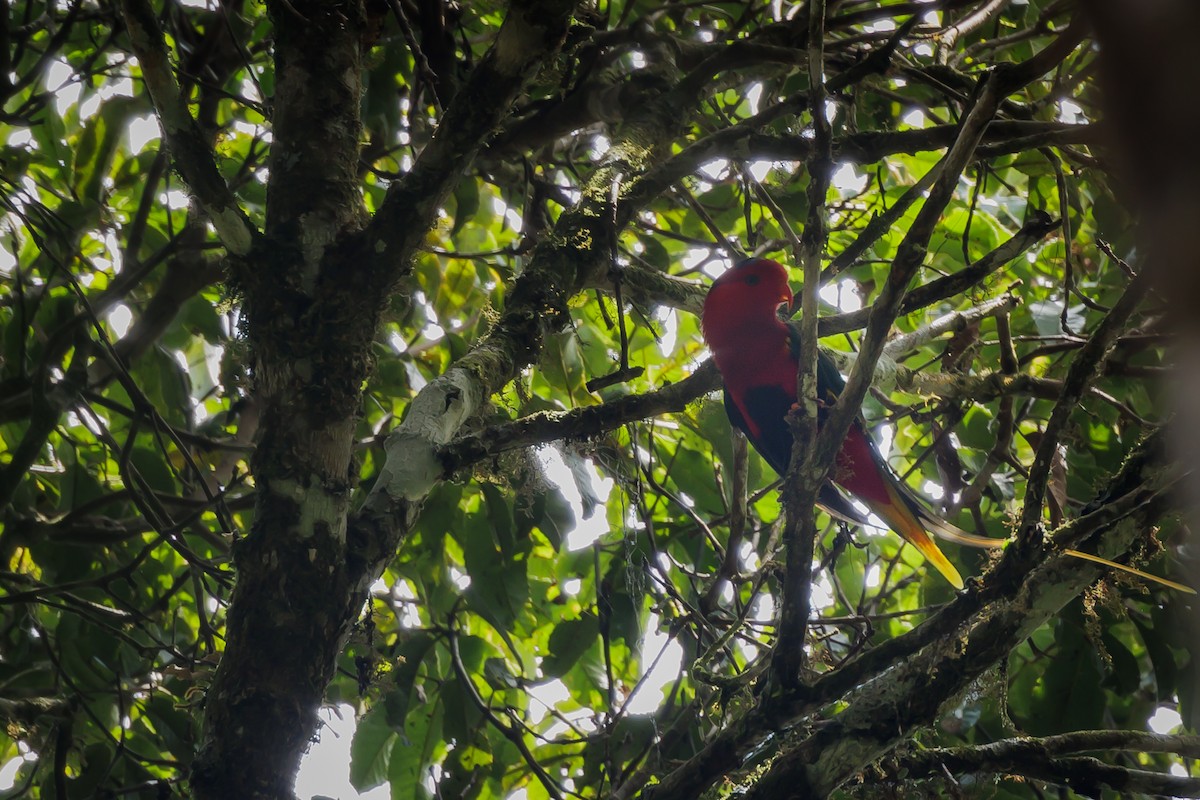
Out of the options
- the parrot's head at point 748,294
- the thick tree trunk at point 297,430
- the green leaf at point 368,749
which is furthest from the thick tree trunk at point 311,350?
the green leaf at point 368,749

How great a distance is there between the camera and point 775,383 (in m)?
3.67

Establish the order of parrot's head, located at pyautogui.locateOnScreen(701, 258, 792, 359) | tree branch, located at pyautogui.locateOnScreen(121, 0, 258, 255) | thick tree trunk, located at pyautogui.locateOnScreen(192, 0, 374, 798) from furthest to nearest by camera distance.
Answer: parrot's head, located at pyautogui.locateOnScreen(701, 258, 792, 359) → tree branch, located at pyautogui.locateOnScreen(121, 0, 258, 255) → thick tree trunk, located at pyautogui.locateOnScreen(192, 0, 374, 798)

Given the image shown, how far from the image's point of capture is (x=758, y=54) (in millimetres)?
3021

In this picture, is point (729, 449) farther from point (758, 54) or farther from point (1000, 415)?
point (758, 54)

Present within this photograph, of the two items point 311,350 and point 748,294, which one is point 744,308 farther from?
point 311,350

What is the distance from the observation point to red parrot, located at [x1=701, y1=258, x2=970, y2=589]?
3.48 metres

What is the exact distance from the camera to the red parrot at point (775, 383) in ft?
11.4

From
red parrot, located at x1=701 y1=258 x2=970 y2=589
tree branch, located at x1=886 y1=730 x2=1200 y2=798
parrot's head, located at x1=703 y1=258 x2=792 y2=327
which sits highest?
parrot's head, located at x1=703 y1=258 x2=792 y2=327

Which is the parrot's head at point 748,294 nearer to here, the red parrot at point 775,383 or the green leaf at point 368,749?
the red parrot at point 775,383

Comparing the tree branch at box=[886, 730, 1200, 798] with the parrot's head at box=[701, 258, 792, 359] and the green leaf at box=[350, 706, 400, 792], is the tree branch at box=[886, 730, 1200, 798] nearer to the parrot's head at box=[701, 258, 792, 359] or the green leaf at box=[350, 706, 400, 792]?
the parrot's head at box=[701, 258, 792, 359]

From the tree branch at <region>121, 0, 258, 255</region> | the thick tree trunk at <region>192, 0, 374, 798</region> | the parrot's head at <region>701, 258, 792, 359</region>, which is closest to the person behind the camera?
the thick tree trunk at <region>192, 0, 374, 798</region>

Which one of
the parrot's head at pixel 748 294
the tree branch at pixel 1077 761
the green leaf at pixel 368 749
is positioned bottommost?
the tree branch at pixel 1077 761

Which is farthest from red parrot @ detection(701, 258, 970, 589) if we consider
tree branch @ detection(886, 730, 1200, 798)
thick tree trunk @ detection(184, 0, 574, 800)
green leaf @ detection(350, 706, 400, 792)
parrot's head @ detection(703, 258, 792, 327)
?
green leaf @ detection(350, 706, 400, 792)

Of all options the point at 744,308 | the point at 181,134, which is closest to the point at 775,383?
the point at 744,308
